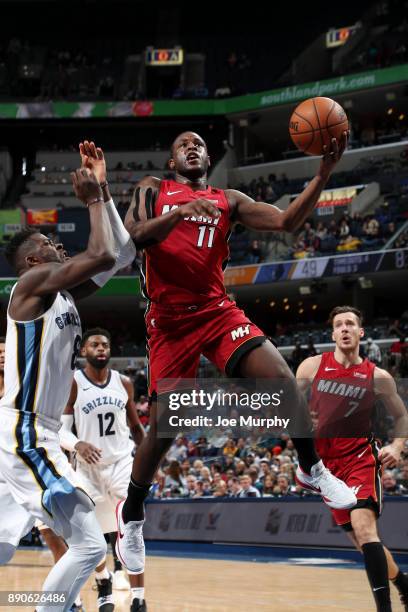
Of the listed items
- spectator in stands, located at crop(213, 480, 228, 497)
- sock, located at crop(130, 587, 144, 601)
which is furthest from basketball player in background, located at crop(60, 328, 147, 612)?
spectator in stands, located at crop(213, 480, 228, 497)

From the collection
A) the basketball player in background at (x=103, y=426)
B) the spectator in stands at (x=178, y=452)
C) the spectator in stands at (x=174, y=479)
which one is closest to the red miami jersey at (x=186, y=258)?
the basketball player in background at (x=103, y=426)

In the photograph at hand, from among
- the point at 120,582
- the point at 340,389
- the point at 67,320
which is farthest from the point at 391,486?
the point at 67,320

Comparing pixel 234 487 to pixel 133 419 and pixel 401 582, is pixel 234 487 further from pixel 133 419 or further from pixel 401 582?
pixel 401 582

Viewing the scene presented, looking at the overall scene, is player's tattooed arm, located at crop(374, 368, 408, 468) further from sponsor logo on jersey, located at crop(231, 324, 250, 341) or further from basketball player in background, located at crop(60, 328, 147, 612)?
basketball player in background, located at crop(60, 328, 147, 612)

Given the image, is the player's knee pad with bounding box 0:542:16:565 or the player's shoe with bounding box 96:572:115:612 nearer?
the player's knee pad with bounding box 0:542:16:565

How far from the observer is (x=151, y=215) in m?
6.39

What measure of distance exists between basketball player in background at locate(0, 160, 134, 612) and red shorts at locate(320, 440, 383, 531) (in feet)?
8.72

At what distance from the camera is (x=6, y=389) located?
17.6 feet

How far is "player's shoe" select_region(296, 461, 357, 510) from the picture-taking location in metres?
6.32

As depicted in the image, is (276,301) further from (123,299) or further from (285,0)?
(285,0)

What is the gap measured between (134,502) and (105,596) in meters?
1.44

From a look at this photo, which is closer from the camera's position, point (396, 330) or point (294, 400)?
point (294, 400)

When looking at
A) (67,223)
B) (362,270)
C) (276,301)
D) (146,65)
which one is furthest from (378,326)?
(146,65)

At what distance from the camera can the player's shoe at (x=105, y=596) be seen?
7.46 m
